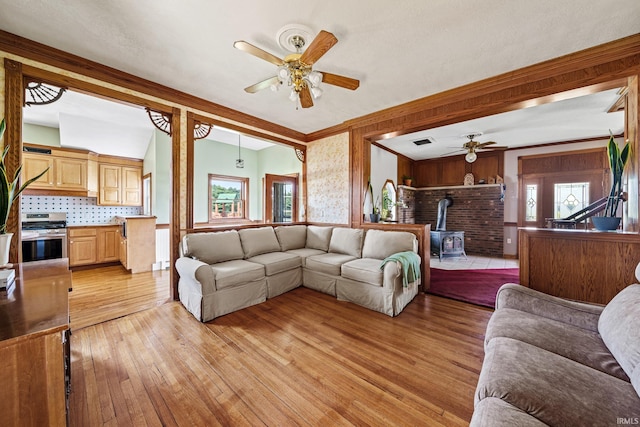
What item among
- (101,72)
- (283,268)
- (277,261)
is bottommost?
(283,268)

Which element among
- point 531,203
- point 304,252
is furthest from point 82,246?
point 531,203

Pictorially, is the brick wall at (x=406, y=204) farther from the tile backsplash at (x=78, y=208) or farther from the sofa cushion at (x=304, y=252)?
the tile backsplash at (x=78, y=208)

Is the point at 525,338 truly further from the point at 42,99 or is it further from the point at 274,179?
the point at 274,179

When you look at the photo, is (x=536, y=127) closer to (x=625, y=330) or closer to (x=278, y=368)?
(x=625, y=330)

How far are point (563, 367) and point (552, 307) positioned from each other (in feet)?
2.42

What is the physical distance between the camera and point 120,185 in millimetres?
5254

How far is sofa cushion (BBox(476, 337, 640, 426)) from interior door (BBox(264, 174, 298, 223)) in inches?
178

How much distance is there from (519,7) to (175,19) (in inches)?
105

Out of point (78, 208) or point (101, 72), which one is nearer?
point (101, 72)

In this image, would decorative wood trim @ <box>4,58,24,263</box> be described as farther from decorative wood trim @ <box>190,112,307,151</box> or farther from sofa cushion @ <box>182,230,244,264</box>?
decorative wood trim @ <box>190,112,307,151</box>

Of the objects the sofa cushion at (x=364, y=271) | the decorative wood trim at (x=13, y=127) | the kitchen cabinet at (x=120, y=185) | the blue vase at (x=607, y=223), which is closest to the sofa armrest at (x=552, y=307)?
the blue vase at (x=607, y=223)

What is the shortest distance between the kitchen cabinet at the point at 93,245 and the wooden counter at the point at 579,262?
22.5 ft

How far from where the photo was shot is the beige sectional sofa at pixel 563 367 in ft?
2.90

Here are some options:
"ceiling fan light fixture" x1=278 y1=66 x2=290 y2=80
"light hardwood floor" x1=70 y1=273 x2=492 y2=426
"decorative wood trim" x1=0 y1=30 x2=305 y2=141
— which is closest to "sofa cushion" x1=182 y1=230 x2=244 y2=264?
"light hardwood floor" x1=70 y1=273 x2=492 y2=426
